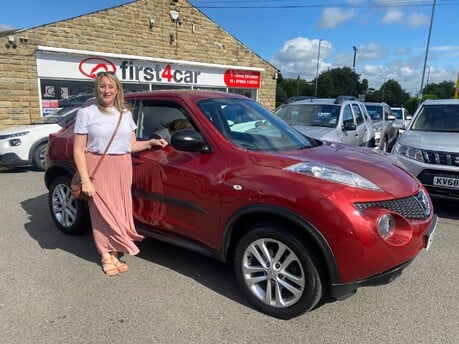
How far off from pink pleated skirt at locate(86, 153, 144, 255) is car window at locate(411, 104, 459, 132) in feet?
17.4

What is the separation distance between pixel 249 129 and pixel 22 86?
37.8ft

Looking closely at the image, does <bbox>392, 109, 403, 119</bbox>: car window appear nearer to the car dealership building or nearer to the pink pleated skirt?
the car dealership building

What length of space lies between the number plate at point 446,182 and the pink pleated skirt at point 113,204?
13.3ft

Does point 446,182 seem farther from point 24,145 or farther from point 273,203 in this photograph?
point 24,145

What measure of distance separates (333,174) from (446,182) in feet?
10.6

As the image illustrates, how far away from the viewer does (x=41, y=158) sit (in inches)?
359

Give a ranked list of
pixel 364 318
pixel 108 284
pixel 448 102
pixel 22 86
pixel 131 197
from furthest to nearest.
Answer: pixel 22 86
pixel 448 102
pixel 131 197
pixel 108 284
pixel 364 318

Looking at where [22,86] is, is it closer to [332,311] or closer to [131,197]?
[131,197]

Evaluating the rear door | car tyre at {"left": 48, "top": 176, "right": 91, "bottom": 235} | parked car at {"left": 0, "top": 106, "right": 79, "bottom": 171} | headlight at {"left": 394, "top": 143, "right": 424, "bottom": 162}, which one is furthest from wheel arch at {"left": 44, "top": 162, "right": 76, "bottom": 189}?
the rear door

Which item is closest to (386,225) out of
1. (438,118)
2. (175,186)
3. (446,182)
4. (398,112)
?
(175,186)

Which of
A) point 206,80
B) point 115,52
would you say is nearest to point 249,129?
point 115,52

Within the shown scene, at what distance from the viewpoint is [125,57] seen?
14.6 m

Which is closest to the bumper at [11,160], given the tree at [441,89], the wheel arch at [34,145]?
the wheel arch at [34,145]

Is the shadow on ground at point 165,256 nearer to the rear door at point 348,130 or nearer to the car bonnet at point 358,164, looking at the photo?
the car bonnet at point 358,164
